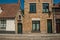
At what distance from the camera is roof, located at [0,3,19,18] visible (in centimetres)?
3456

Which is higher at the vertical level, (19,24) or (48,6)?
(48,6)

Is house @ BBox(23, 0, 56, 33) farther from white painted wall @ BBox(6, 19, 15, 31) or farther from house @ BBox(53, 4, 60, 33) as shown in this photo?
white painted wall @ BBox(6, 19, 15, 31)

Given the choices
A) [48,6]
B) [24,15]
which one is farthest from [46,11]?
[24,15]

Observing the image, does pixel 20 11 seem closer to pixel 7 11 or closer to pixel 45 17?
pixel 7 11

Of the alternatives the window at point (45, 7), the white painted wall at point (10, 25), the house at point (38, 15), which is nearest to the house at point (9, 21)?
the white painted wall at point (10, 25)

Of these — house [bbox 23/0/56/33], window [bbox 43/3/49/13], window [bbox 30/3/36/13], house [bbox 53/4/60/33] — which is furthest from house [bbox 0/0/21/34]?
house [bbox 53/4/60/33]

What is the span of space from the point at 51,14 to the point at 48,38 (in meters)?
13.1

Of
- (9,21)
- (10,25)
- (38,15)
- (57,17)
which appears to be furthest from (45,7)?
(10,25)

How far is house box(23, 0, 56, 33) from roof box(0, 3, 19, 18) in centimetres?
194

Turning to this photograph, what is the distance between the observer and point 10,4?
119 ft

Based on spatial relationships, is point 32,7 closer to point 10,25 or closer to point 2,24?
point 10,25

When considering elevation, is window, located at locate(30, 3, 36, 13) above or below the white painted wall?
above

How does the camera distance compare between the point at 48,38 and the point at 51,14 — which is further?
the point at 51,14

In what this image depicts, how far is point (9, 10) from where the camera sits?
3522 cm
